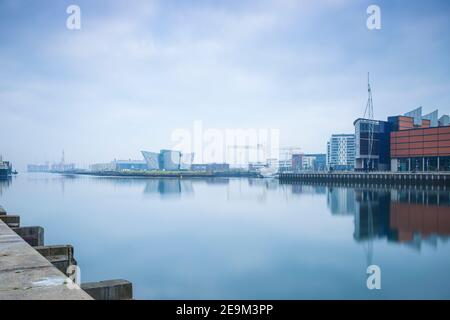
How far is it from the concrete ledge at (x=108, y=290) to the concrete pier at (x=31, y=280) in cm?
68

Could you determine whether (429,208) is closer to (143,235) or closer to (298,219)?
(298,219)

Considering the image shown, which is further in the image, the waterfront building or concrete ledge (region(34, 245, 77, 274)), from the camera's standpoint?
the waterfront building

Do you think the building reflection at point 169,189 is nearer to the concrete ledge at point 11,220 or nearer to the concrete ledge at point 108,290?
the concrete ledge at point 11,220

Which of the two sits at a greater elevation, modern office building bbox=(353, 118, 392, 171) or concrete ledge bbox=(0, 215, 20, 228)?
modern office building bbox=(353, 118, 392, 171)

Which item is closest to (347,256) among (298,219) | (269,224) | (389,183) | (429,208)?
(269,224)

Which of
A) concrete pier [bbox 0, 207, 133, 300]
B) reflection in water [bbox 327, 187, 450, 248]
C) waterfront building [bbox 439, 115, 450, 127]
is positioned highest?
waterfront building [bbox 439, 115, 450, 127]

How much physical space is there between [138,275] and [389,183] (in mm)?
81487

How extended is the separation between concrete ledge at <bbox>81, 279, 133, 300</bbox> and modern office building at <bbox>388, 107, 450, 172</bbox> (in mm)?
93102

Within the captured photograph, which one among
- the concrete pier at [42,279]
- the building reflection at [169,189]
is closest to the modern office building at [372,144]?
the building reflection at [169,189]

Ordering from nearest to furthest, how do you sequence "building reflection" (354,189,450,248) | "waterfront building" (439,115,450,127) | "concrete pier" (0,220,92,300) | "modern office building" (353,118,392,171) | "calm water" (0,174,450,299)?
"concrete pier" (0,220,92,300) < "calm water" (0,174,450,299) < "building reflection" (354,189,450,248) < "modern office building" (353,118,392,171) < "waterfront building" (439,115,450,127)

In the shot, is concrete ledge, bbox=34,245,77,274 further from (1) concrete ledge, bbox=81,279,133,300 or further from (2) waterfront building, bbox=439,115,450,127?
(2) waterfront building, bbox=439,115,450,127

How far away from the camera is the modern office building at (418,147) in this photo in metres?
85.2

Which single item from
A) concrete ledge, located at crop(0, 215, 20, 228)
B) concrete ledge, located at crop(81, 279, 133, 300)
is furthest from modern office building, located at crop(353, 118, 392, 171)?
concrete ledge, located at crop(81, 279, 133, 300)

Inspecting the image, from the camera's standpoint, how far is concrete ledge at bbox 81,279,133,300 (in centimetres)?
696
